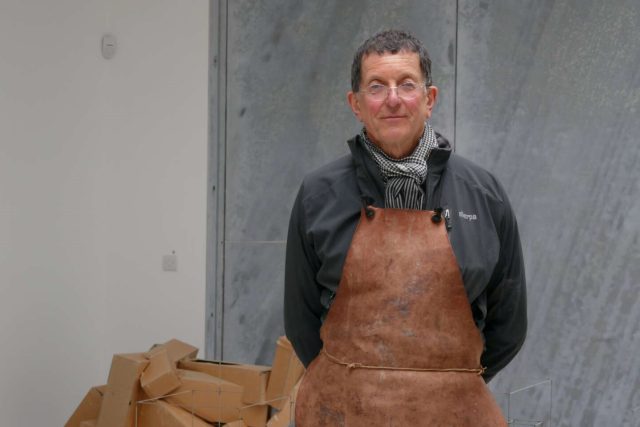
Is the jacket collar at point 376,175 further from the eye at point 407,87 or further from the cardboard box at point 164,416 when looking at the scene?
the cardboard box at point 164,416

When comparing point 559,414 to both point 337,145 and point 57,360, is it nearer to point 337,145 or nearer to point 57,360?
point 337,145

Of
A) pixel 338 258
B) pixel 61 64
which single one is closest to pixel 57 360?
pixel 61 64

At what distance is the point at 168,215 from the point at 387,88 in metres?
2.18

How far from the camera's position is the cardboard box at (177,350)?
333 centimetres

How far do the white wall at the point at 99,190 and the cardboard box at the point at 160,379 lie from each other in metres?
0.53

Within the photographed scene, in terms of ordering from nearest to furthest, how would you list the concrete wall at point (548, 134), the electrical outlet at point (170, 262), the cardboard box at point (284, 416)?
the cardboard box at point (284, 416) < the concrete wall at point (548, 134) < the electrical outlet at point (170, 262)

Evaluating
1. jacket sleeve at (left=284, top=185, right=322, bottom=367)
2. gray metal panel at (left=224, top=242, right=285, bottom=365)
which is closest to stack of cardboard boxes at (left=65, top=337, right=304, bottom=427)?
gray metal panel at (left=224, top=242, right=285, bottom=365)

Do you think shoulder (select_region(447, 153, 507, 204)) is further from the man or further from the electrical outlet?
the electrical outlet

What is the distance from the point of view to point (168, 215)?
3.75m

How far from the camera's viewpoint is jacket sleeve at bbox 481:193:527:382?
71.1 inches

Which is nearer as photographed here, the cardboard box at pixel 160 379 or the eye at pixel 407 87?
the eye at pixel 407 87

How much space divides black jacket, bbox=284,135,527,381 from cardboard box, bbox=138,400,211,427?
1.33 meters

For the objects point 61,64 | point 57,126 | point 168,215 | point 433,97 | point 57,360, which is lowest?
point 57,360

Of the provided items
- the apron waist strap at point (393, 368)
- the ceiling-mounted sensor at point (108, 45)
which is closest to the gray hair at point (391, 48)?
the apron waist strap at point (393, 368)
